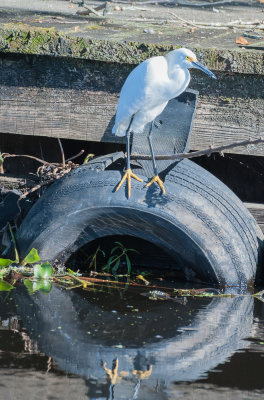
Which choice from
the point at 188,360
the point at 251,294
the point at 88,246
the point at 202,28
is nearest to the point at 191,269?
the point at 251,294

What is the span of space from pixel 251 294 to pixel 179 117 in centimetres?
96

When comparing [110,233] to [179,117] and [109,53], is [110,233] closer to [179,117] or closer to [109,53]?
[179,117]

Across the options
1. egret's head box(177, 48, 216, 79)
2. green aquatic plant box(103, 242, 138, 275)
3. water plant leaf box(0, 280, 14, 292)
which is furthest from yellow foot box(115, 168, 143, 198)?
water plant leaf box(0, 280, 14, 292)

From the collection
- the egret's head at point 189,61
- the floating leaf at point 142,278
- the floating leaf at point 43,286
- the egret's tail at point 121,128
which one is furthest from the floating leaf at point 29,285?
the egret's head at point 189,61

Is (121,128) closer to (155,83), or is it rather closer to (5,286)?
(155,83)

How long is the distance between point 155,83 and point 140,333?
3.78 ft

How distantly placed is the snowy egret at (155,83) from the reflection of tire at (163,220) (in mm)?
88

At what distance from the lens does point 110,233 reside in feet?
10.2

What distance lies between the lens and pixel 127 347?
243 cm

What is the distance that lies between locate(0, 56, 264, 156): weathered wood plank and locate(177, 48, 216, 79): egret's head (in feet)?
0.92

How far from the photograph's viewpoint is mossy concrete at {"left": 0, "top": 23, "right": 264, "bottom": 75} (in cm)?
323

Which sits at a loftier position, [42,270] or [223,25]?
[223,25]

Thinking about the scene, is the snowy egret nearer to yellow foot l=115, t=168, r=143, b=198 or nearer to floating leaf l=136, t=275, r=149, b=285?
yellow foot l=115, t=168, r=143, b=198

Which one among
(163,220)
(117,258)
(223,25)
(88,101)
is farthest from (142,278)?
(223,25)
